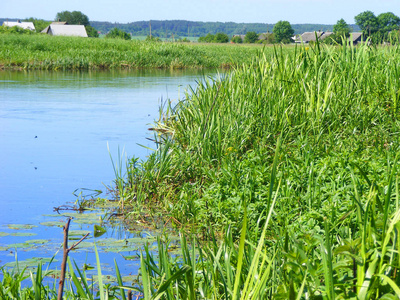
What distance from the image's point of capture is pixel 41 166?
20.3ft

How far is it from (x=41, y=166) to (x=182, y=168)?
2.29 metres

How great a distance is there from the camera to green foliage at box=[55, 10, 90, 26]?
3925 inches

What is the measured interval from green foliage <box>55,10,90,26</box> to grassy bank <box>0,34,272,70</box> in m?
77.6

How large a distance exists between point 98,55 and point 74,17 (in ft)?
278

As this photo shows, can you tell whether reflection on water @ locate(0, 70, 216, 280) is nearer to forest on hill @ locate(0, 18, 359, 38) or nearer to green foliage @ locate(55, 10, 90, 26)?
green foliage @ locate(55, 10, 90, 26)

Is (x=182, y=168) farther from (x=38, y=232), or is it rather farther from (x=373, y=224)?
(x=373, y=224)

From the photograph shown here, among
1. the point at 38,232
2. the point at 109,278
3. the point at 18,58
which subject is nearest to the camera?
the point at 109,278

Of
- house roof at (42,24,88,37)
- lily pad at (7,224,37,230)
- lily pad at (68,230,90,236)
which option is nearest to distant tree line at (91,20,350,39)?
house roof at (42,24,88,37)

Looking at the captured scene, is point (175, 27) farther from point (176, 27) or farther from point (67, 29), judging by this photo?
point (67, 29)

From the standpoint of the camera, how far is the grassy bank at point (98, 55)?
19984mm

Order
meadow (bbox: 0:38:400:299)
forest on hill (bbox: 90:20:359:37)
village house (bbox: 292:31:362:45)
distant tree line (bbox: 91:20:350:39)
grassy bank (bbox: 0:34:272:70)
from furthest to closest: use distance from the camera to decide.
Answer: forest on hill (bbox: 90:20:359:37), distant tree line (bbox: 91:20:350:39), grassy bank (bbox: 0:34:272:70), village house (bbox: 292:31:362:45), meadow (bbox: 0:38:400:299)

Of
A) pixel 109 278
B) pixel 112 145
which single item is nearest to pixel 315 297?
pixel 109 278

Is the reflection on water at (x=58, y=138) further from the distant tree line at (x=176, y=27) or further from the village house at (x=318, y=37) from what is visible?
the distant tree line at (x=176, y=27)

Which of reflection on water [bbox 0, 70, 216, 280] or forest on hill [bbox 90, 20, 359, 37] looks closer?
reflection on water [bbox 0, 70, 216, 280]
